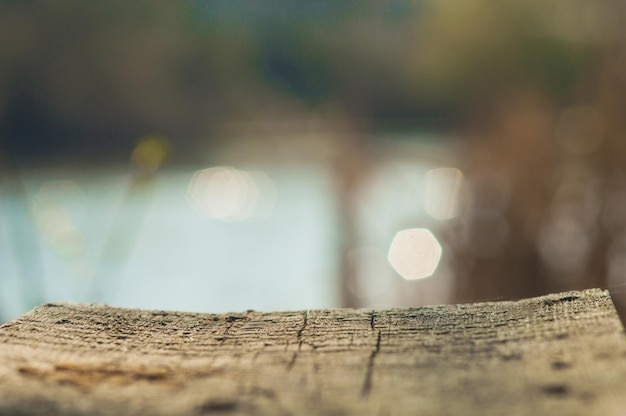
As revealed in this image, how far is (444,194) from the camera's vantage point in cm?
311

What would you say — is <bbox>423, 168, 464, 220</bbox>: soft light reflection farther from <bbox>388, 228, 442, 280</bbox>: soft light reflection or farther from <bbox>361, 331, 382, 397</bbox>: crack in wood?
<bbox>361, 331, 382, 397</bbox>: crack in wood

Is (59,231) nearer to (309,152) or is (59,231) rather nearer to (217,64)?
(309,152)

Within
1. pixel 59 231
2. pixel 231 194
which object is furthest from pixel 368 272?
pixel 231 194

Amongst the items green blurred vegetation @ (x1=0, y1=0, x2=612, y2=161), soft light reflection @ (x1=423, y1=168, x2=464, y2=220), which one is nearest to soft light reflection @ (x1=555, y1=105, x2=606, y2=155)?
soft light reflection @ (x1=423, y1=168, x2=464, y2=220)

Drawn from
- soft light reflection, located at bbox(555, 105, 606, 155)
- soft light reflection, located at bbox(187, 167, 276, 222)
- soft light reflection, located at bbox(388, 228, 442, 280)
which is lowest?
soft light reflection, located at bbox(388, 228, 442, 280)

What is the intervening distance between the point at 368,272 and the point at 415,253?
37 cm

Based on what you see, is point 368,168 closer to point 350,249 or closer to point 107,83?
point 350,249

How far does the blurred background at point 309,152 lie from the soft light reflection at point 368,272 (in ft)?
0.04

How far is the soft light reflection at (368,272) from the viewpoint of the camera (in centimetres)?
307

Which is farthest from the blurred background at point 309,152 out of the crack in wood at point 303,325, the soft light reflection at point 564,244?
the crack in wood at point 303,325

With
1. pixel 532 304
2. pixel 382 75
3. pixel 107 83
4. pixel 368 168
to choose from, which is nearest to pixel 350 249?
pixel 368 168

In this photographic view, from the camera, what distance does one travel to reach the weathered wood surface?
450 millimetres

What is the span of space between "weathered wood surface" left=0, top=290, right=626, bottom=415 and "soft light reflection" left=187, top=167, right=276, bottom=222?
5130 mm

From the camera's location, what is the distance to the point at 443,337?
1.80ft
